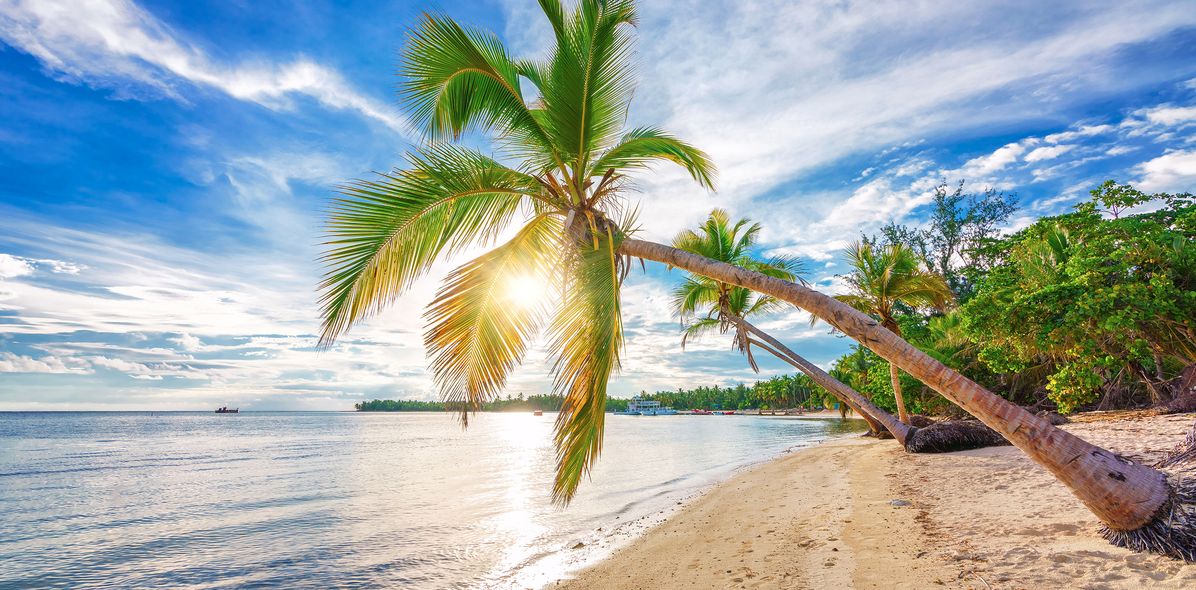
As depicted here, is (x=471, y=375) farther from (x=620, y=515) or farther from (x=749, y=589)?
(x=620, y=515)

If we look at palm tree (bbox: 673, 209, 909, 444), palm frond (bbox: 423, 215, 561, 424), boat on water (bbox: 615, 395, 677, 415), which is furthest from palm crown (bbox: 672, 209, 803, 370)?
boat on water (bbox: 615, 395, 677, 415)

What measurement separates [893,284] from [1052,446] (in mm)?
12825

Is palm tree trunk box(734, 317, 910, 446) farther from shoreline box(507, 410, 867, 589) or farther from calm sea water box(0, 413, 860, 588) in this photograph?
shoreline box(507, 410, 867, 589)

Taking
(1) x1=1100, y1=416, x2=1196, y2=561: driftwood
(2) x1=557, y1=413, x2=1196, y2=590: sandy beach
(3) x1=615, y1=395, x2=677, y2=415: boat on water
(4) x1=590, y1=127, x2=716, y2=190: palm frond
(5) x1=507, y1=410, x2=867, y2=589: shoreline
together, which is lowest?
(3) x1=615, y1=395, x2=677, y2=415: boat on water

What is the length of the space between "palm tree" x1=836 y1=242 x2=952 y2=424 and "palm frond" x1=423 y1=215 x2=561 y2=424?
1181 centimetres

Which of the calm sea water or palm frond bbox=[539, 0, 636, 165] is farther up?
palm frond bbox=[539, 0, 636, 165]

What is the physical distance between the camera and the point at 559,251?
6258 millimetres

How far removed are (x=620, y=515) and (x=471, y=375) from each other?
18.7 ft

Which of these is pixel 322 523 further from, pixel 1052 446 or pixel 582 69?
pixel 1052 446

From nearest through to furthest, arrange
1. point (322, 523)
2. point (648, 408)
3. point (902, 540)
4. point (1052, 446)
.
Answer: point (1052, 446)
point (902, 540)
point (322, 523)
point (648, 408)

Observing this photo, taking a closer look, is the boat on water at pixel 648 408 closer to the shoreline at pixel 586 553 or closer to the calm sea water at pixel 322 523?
the calm sea water at pixel 322 523

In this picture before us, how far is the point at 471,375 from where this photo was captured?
5.70 metres

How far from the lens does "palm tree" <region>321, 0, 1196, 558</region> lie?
Answer: 429 centimetres

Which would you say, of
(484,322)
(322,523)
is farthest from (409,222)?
(322,523)
